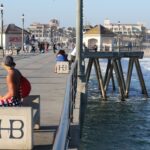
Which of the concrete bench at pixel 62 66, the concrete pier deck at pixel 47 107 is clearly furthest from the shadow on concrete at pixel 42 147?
the concrete bench at pixel 62 66

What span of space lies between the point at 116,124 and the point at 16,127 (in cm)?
1924

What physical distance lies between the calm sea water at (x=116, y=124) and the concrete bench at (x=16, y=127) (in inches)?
467

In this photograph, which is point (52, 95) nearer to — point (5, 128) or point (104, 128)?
point (5, 128)

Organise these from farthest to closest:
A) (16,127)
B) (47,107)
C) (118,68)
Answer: (118,68)
(47,107)
(16,127)

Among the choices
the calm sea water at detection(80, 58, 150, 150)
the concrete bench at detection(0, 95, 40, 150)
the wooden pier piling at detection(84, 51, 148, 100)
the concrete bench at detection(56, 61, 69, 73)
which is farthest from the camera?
the wooden pier piling at detection(84, 51, 148, 100)

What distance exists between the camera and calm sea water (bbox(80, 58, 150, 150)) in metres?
20.7

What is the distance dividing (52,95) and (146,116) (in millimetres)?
15882

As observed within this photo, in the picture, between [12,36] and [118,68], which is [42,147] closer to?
[118,68]

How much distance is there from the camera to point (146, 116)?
96.6ft

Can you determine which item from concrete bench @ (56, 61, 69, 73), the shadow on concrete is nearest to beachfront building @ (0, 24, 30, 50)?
concrete bench @ (56, 61, 69, 73)

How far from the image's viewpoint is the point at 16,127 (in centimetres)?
692

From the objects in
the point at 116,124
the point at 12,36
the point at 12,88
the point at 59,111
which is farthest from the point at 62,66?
the point at 12,36

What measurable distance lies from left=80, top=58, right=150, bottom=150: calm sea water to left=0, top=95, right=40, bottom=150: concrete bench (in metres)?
11.9

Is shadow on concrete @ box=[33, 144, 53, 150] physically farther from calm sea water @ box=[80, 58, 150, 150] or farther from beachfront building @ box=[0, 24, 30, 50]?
beachfront building @ box=[0, 24, 30, 50]
